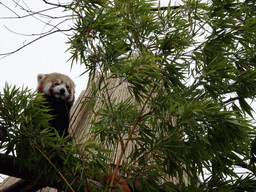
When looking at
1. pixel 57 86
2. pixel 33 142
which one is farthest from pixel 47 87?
pixel 33 142

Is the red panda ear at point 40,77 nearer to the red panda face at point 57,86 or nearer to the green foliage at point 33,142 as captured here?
the red panda face at point 57,86

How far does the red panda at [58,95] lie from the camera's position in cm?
213

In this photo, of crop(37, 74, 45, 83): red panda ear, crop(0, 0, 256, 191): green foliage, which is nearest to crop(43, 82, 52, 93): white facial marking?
crop(37, 74, 45, 83): red panda ear

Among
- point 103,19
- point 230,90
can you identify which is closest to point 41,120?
point 103,19

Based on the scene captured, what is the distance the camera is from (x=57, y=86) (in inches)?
86.0

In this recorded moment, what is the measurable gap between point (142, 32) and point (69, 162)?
35.3 inches

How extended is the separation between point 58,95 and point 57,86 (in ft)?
0.27

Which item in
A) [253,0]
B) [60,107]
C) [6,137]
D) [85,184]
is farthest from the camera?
[60,107]

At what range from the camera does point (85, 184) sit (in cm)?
140

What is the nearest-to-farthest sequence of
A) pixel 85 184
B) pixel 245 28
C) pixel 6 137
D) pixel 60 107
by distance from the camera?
pixel 6 137 → pixel 85 184 → pixel 245 28 → pixel 60 107

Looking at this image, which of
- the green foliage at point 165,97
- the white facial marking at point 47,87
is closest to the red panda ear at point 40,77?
the white facial marking at point 47,87

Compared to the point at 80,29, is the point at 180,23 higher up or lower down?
higher up

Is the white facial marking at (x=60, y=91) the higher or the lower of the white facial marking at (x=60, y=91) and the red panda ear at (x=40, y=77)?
the lower

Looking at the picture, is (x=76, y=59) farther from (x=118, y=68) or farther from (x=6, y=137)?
(x=6, y=137)
